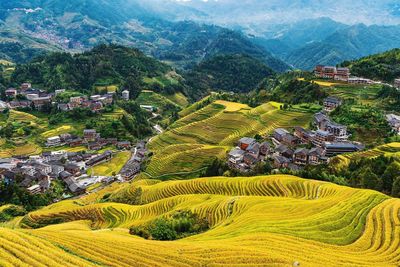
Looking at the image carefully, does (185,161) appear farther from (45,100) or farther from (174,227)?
(45,100)

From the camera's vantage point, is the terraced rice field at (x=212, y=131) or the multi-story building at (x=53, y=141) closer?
the terraced rice field at (x=212, y=131)

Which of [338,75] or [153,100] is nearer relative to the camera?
[338,75]

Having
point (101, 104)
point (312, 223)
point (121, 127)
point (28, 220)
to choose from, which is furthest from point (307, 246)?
point (101, 104)

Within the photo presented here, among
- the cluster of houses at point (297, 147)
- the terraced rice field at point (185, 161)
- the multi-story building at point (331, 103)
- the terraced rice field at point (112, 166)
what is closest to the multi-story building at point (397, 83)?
the multi-story building at point (331, 103)

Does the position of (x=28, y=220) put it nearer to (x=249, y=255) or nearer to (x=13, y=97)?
(x=249, y=255)

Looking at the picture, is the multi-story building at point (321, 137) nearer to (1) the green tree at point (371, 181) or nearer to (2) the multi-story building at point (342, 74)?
(1) the green tree at point (371, 181)

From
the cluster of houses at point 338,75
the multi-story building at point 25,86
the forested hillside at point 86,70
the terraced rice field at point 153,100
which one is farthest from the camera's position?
the terraced rice field at point 153,100

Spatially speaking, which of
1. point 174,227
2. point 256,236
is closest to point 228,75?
point 174,227
